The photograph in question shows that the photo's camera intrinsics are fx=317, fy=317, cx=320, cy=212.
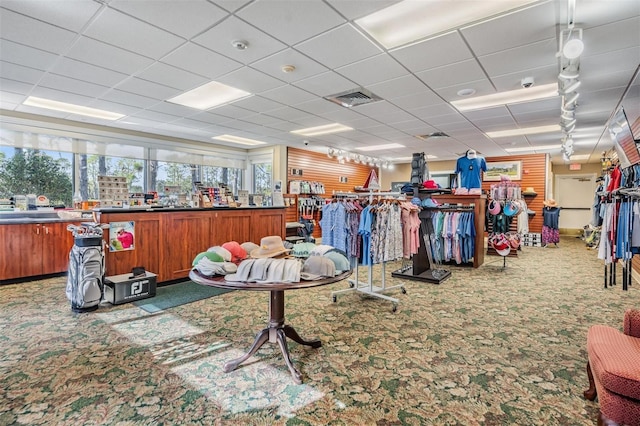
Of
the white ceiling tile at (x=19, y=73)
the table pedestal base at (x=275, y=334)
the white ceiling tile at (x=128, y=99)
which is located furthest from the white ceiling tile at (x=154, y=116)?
the table pedestal base at (x=275, y=334)

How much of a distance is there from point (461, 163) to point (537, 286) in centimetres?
303

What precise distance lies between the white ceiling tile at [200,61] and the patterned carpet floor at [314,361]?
2.99 metres

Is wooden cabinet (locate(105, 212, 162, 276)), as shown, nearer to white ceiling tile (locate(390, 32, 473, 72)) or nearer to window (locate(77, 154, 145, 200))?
window (locate(77, 154, 145, 200))

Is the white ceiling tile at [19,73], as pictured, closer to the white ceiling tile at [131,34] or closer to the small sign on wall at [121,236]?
the white ceiling tile at [131,34]

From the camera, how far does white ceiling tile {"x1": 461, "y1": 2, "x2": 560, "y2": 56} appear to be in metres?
2.68

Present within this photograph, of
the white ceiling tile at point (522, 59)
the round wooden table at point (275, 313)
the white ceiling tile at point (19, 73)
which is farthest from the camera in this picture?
the white ceiling tile at point (19, 73)

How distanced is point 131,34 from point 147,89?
5.59 ft

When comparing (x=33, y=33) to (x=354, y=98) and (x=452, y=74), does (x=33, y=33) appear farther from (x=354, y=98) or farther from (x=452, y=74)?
(x=452, y=74)

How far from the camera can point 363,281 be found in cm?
542

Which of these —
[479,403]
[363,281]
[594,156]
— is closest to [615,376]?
[479,403]

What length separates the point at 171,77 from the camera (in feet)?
13.8

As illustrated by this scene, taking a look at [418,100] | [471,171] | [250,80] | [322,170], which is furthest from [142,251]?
[322,170]

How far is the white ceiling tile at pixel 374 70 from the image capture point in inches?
145

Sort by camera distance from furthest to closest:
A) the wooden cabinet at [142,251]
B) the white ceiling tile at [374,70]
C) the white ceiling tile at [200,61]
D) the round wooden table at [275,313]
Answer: the wooden cabinet at [142,251] < the white ceiling tile at [374,70] < the white ceiling tile at [200,61] < the round wooden table at [275,313]
